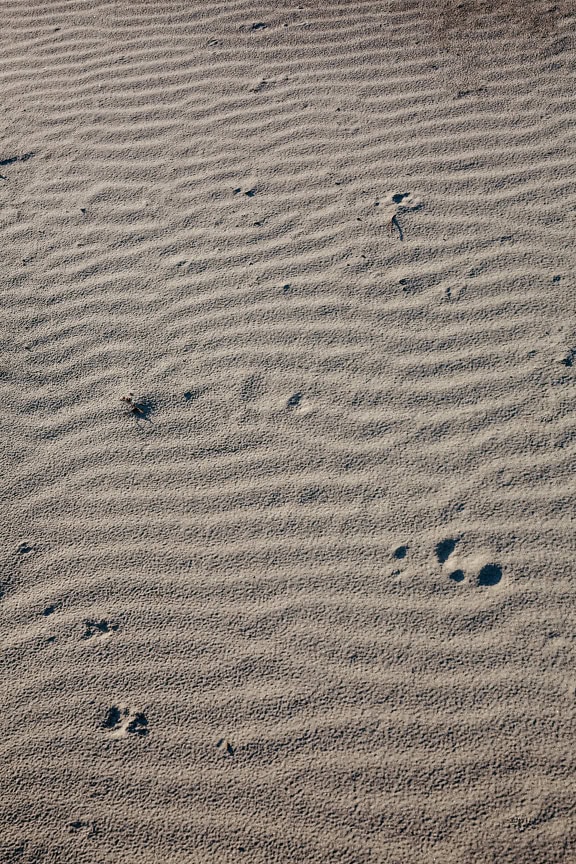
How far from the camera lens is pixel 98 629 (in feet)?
8.33

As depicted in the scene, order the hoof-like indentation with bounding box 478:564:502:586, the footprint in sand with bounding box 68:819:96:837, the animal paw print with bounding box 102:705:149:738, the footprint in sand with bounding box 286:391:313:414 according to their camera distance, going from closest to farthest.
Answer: the footprint in sand with bounding box 68:819:96:837, the animal paw print with bounding box 102:705:149:738, the hoof-like indentation with bounding box 478:564:502:586, the footprint in sand with bounding box 286:391:313:414

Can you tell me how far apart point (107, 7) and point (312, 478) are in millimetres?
4249

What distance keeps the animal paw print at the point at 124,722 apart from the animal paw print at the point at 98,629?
257 mm

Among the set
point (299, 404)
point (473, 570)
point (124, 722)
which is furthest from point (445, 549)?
point (124, 722)

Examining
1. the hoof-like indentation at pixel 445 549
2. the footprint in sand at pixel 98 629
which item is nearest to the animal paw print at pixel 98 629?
the footprint in sand at pixel 98 629

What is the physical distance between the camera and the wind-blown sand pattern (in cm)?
221

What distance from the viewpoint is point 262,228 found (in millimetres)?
3668

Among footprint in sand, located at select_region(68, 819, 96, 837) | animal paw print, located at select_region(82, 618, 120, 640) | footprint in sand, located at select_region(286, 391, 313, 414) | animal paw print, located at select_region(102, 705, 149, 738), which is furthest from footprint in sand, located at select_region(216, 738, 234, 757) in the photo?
footprint in sand, located at select_region(286, 391, 313, 414)

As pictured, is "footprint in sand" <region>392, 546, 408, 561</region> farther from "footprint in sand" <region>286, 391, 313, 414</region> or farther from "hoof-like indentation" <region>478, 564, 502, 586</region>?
"footprint in sand" <region>286, 391, 313, 414</region>

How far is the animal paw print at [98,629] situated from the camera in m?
2.53

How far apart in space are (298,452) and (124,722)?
Answer: 46.6 inches

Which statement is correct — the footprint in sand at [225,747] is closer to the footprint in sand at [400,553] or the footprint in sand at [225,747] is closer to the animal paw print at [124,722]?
the animal paw print at [124,722]

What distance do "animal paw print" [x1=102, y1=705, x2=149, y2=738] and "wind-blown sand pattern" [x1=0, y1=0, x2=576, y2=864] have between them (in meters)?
0.01

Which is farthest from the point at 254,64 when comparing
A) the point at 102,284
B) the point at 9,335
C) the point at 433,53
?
the point at 9,335
